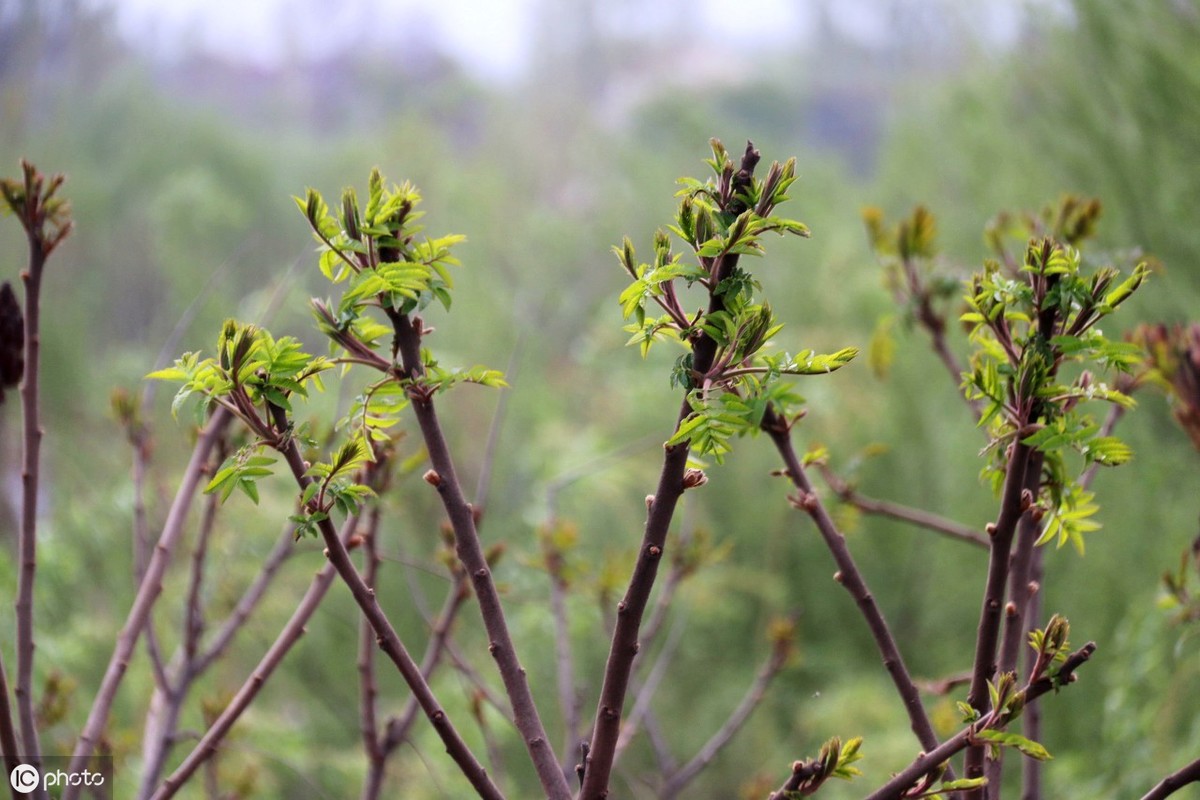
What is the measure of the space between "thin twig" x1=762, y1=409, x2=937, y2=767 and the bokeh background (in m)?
0.21

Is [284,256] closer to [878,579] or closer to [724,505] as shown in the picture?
[724,505]

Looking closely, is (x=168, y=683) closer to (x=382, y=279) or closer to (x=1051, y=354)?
(x=382, y=279)

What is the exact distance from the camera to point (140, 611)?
3.05 ft

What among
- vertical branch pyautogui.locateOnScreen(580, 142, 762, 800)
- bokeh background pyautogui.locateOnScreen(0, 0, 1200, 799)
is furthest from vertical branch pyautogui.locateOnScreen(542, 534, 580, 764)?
vertical branch pyautogui.locateOnScreen(580, 142, 762, 800)

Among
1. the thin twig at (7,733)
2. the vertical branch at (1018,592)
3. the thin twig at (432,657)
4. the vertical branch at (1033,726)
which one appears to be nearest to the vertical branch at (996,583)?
the vertical branch at (1018,592)

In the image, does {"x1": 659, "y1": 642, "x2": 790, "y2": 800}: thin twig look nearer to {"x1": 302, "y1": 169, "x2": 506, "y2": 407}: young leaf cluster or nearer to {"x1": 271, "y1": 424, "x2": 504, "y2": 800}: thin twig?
{"x1": 271, "y1": 424, "x2": 504, "y2": 800}: thin twig

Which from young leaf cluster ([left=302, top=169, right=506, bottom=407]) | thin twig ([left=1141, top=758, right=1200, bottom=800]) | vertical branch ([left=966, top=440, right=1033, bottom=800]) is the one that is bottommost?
thin twig ([left=1141, top=758, right=1200, bottom=800])

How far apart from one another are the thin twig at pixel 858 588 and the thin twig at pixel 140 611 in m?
0.49

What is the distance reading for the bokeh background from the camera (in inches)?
83.4

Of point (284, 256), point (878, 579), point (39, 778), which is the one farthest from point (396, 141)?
point (39, 778)

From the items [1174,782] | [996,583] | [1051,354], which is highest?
[1051,354]

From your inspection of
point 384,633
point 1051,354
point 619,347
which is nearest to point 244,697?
point 384,633

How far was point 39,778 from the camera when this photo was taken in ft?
2.51

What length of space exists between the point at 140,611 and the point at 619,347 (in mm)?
3723
